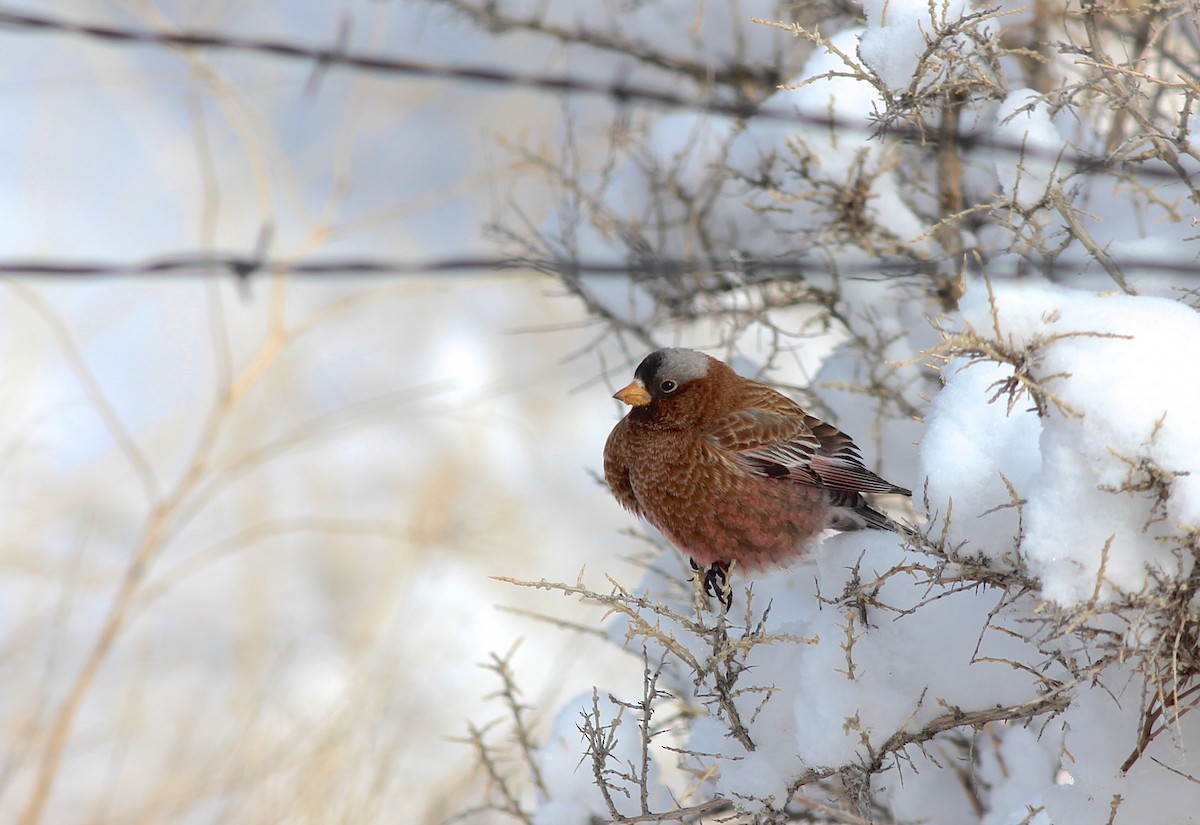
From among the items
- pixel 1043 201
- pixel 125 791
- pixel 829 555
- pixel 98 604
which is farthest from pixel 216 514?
pixel 1043 201

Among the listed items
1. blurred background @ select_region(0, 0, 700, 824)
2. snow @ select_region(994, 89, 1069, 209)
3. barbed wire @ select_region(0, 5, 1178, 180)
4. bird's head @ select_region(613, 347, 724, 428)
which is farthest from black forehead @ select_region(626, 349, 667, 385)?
blurred background @ select_region(0, 0, 700, 824)

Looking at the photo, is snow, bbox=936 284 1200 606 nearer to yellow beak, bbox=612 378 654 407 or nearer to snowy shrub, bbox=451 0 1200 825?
snowy shrub, bbox=451 0 1200 825

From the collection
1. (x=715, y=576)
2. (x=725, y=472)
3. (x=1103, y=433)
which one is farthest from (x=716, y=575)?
(x=1103, y=433)

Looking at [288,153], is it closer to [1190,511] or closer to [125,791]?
[125,791]

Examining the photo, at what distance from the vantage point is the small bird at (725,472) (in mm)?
2668

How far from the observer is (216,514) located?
708 cm

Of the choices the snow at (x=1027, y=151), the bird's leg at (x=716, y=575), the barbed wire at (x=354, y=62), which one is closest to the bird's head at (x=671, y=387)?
the bird's leg at (x=716, y=575)

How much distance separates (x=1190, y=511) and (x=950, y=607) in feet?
2.16

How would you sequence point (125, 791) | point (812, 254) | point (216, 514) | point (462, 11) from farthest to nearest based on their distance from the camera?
point (216, 514), point (125, 791), point (462, 11), point (812, 254)

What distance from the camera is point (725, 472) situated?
269 cm

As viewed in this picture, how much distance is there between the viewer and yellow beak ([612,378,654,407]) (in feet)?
8.80

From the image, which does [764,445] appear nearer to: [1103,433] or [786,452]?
[786,452]

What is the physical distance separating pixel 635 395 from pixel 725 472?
29 centimetres

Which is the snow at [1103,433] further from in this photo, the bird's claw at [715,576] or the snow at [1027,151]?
the bird's claw at [715,576]
